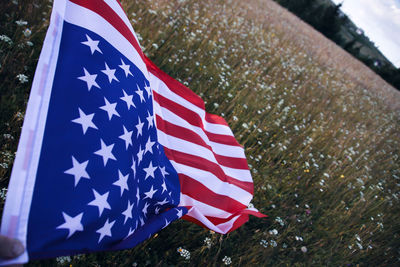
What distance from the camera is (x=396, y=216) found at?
427 cm

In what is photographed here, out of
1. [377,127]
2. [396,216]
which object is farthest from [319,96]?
[396,216]

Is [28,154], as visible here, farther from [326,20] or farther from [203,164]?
[326,20]

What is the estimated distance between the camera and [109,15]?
4.63 ft

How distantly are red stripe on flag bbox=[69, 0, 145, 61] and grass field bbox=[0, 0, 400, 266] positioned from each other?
1.00m

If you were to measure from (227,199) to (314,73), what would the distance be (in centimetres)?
809

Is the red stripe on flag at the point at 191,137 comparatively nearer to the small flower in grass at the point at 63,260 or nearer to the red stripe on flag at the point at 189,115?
the red stripe on flag at the point at 189,115

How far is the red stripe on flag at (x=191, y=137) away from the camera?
2.03 metres

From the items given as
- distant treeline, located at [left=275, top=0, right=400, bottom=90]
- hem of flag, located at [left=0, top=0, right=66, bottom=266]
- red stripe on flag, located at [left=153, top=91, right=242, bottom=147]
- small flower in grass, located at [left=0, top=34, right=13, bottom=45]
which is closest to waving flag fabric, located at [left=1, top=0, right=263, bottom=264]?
hem of flag, located at [left=0, top=0, right=66, bottom=266]

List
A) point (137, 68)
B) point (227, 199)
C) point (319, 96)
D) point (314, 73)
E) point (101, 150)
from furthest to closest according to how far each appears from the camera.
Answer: point (314, 73)
point (319, 96)
point (227, 199)
point (137, 68)
point (101, 150)

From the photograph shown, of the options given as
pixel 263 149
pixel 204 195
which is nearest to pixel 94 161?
pixel 204 195

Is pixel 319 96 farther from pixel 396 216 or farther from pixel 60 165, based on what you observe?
pixel 60 165

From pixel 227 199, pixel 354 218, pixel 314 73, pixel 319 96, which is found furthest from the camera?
pixel 314 73

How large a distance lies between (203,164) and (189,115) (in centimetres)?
53

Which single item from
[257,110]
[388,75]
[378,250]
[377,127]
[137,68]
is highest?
[388,75]
